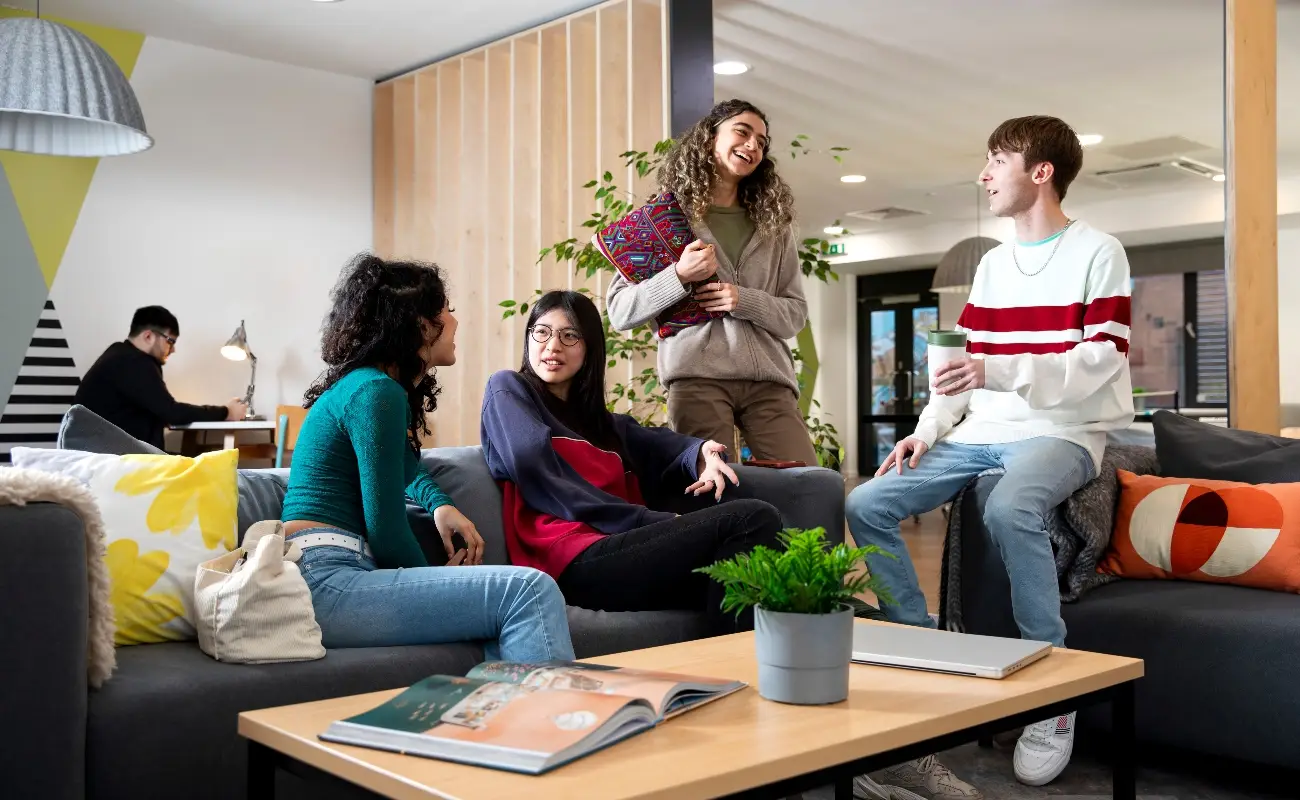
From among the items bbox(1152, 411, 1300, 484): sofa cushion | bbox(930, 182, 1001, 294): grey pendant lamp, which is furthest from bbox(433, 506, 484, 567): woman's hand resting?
bbox(930, 182, 1001, 294): grey pendant lamp

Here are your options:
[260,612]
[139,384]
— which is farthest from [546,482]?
[139,384]

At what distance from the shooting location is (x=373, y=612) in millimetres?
1809

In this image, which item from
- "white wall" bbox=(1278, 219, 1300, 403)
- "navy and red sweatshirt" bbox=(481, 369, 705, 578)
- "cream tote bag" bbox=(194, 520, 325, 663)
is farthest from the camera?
"white wall" bbox=(1278, 219, 1300, 403)

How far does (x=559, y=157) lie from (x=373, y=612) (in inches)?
146

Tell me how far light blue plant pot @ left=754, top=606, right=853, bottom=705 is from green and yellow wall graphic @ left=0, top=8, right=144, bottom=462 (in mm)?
4898

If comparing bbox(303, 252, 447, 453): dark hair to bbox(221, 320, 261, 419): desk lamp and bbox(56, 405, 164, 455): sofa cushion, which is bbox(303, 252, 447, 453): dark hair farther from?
bbox(221, 320, 261, 419): desk lamp

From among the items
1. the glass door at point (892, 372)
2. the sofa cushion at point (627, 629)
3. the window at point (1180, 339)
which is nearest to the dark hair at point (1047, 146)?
the sofa cushion at point (627, 629)

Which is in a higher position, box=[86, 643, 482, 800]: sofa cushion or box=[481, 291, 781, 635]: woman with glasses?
box=[481, 291, 781, 635]: woman with glasses

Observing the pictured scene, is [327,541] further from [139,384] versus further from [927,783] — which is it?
[139,384]

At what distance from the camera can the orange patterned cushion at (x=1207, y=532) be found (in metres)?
2.42

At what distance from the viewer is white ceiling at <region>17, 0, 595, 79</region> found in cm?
515

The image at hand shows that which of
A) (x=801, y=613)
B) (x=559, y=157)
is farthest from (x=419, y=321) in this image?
(x=559, y=157)

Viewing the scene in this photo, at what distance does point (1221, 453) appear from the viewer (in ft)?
9.06

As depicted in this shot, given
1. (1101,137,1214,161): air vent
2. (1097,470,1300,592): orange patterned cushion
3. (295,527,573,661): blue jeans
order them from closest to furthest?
(295,527,573,661): blue jeans
(1097,470,1300,592): orange patterned cushion
(1101,137,1214,161): air vent
